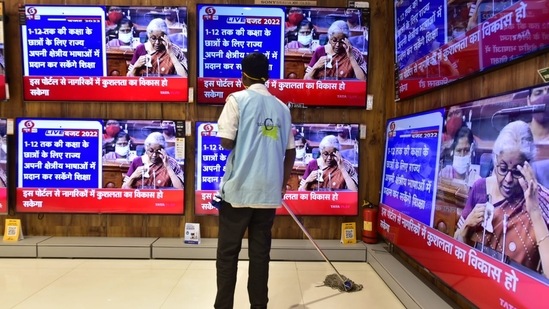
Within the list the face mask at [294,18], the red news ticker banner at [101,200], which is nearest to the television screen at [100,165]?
the red news ticker banner at [101,200]

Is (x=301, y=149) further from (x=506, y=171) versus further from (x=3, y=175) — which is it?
(x=3, y=175)

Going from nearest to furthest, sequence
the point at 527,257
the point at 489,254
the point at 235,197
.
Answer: the point at 527,257, the point at 489,254, the point at 235,197

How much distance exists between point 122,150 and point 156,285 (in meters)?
1.33

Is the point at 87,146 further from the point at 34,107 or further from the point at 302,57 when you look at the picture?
the point at 302,57

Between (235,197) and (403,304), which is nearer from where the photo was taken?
(235,197)

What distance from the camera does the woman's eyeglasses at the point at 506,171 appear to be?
1568 mm

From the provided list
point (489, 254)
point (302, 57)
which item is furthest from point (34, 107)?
point (489, 254)

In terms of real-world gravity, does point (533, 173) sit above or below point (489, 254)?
above

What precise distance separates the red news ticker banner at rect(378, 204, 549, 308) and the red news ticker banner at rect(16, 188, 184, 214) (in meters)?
1.99

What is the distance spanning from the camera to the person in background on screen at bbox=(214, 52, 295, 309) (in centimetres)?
193

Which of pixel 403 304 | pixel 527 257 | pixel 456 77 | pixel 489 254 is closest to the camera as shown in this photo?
pixel 527 257

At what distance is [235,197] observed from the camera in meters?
1.92

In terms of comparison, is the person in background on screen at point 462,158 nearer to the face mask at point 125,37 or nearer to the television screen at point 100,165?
the television screen at point 100,165

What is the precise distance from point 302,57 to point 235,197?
1.93 metres
